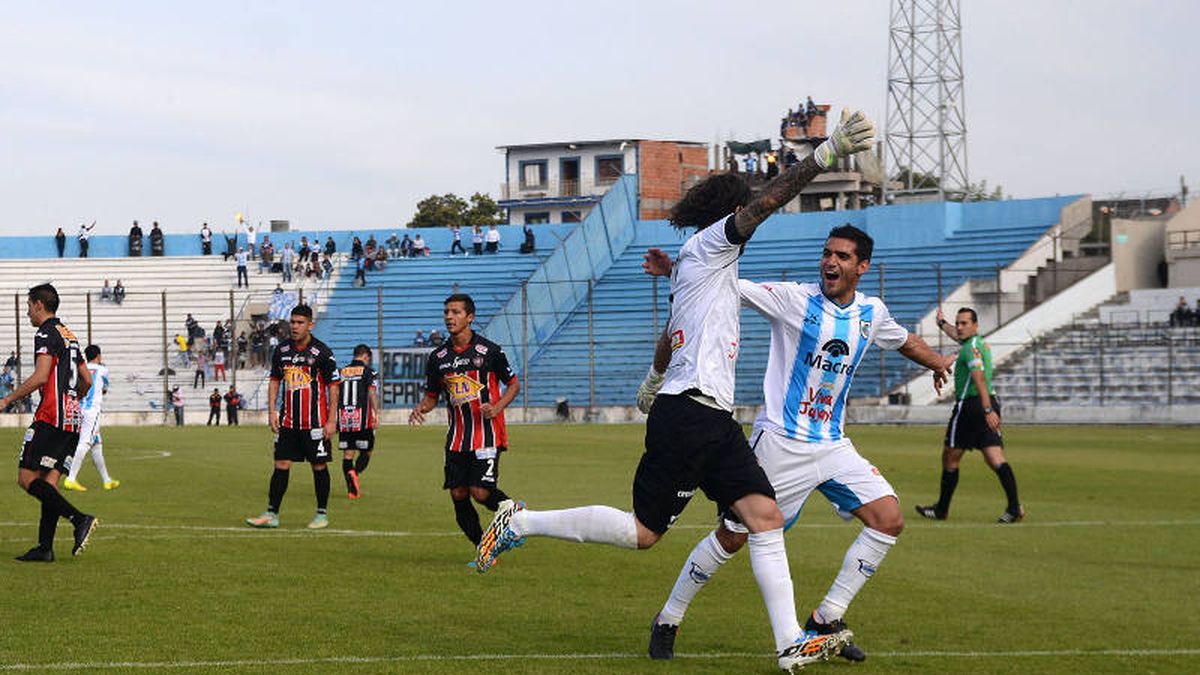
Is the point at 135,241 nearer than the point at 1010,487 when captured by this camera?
No

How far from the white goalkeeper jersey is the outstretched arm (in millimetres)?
456

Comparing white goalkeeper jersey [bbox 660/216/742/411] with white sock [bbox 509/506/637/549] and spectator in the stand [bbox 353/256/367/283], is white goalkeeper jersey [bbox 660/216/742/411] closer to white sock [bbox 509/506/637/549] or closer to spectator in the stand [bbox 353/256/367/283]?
white sock [bbox 509/506/637/549]

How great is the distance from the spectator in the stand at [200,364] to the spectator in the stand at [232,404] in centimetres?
411

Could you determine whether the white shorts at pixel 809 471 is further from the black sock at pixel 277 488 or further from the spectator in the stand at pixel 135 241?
the spectator in the stand at pixel 135 241

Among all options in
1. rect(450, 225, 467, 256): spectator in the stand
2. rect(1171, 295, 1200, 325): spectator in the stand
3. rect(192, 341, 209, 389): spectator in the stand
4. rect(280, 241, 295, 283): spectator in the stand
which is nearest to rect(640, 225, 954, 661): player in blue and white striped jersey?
rect(1171, 295, 1200, 325): spectator in the stand

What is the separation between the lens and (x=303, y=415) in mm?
16391

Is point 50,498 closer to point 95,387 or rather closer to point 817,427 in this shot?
point 817,427

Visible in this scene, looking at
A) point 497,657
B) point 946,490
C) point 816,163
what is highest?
point 816,163

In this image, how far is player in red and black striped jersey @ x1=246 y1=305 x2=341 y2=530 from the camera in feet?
53.6

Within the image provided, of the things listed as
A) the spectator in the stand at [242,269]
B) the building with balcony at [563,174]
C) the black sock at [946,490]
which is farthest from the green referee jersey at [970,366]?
the building with balcony at [563,174]

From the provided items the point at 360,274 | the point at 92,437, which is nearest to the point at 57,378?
the point at 92,437

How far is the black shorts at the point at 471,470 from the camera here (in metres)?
13.2

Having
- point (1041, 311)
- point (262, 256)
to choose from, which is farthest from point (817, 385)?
point (262, 256)

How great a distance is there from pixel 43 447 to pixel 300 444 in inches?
142
